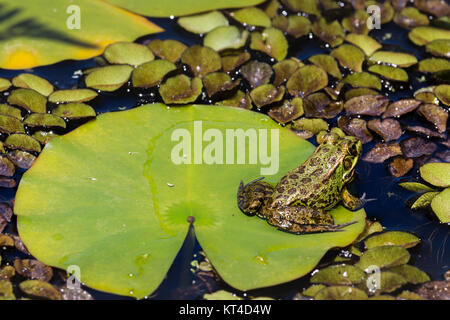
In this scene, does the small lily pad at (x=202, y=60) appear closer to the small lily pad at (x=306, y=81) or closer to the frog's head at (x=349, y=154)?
the small lily pad at (x=306, y=81)

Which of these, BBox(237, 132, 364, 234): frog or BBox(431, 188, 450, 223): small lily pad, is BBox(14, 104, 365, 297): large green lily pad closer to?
BBox(237, 132, 364, 234): frog

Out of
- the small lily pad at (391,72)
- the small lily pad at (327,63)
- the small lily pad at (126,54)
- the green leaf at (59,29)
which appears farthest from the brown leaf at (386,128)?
the green leaf at (59,29)

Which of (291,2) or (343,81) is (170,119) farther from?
(291,2)

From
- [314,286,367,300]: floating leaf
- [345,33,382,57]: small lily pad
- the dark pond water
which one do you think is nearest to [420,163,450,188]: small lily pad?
the dark pond water

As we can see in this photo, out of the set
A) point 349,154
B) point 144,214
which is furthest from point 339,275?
point 144,214

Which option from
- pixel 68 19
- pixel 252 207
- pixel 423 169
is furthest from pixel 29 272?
pixel 423 169

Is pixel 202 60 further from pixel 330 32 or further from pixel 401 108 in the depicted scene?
pixel 401 108
